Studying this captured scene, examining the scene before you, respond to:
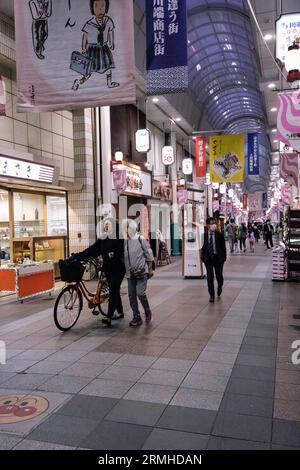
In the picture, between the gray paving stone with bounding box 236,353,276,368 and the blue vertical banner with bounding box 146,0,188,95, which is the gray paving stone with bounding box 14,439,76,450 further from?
the blue vertical banner with bounding box 146,0,188,95

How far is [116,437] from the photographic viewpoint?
3639mm

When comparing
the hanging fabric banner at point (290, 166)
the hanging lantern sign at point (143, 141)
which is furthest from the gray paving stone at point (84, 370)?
the hanging fabric banner at point (290, 166)

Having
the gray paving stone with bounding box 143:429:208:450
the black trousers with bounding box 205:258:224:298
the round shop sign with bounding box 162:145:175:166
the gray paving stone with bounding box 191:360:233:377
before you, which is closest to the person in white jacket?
the gray paving stone with bounding box 191:360:233:377

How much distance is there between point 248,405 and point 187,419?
0.73 metres

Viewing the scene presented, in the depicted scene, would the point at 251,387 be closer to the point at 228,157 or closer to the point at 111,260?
the point at 111,260

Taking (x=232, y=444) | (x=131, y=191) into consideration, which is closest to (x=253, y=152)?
(x=131, y=191)

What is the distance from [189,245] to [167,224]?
1089cm

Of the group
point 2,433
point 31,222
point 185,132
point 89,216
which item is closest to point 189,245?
point 89,216

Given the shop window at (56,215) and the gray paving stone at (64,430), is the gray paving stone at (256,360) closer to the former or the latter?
the gray paving stone at (64,430)

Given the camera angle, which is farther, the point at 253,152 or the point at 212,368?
the point at 253,152

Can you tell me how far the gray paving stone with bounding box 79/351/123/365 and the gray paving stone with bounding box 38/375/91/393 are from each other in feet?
2.12

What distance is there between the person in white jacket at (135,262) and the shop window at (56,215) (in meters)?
7.35

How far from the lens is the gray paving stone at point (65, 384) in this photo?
4.76 m

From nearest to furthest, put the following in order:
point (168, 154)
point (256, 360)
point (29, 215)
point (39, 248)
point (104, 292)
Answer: point (256, 360) < point (104, 292) < point (29, 215) < point (39, 248) < point (168, 154)
